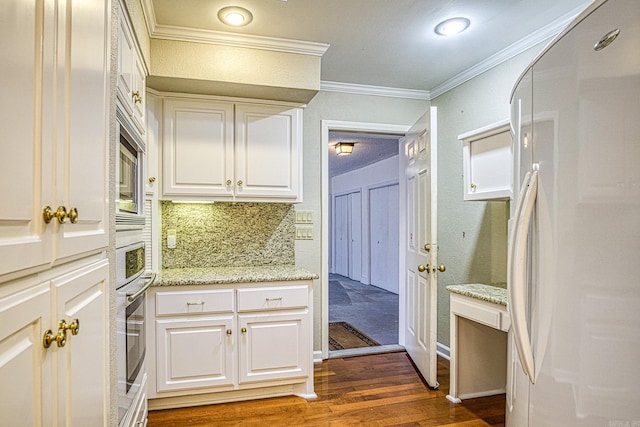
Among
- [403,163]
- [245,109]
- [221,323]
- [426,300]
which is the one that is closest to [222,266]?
[221,323]

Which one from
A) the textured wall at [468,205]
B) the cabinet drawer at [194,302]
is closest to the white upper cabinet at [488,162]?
the textured wall at [468,205]

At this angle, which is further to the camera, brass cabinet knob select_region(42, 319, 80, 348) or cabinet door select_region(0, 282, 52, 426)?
brass cabinet knob select_region(42, 319, 80, 348)

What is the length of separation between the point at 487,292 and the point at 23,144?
2.36 meters

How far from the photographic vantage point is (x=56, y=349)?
0.74m

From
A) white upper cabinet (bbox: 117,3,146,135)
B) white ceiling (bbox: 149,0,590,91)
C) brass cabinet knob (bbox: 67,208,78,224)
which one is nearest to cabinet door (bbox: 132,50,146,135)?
white upper cabinet (bbox: 117,3,146,135)

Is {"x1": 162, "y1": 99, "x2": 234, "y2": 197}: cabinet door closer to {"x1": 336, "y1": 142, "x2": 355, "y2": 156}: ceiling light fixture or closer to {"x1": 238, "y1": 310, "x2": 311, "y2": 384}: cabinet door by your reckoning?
{"x1": 238, "y1": 310, "x2": 311, "y2": 384}: cabinet door

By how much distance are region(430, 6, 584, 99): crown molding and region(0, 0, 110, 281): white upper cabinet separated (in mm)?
2415

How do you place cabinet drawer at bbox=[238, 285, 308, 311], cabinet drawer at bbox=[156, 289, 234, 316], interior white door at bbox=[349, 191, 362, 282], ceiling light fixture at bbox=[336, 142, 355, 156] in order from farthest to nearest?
interior white door at bbox=[349, 191, 362, 282] → ceiling light fixture at bbox=[336, 142, 355, 156] → cabinet drawer at bbox=[238, 285, 308, 311] → cabinet drawer at bbox=[156, 289, 234, 316]

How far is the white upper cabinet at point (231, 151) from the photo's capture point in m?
2.56

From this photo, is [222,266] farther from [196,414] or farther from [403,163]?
[403,163]

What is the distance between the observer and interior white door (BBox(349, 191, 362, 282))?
8.45 metres

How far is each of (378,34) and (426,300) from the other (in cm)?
193

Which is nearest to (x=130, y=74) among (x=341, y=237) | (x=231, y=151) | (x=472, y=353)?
(x=231, y=151)

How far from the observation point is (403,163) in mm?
3604
